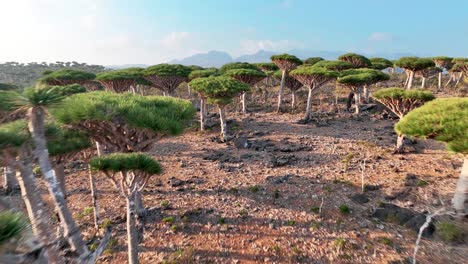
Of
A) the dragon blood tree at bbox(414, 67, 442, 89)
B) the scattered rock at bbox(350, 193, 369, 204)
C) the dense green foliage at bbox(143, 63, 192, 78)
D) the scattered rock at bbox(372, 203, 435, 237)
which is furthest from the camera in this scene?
the dragon blood tree at bbox(414, 67, 442, 89)

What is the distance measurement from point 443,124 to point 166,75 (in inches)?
1022

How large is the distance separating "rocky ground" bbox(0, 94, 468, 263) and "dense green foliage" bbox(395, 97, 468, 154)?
3.56m

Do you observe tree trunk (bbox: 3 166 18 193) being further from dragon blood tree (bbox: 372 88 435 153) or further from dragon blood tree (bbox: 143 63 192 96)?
dragon blood tree (bbox: 372 88 435 153)

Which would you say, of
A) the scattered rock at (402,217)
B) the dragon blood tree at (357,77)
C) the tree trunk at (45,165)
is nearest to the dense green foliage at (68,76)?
the tree trunk at (45,165)

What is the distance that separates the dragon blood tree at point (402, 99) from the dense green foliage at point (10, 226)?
19142 millimetres

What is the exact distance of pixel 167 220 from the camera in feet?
40.8

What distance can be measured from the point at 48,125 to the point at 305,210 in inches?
443

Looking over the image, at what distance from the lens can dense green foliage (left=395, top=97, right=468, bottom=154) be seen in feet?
28.9

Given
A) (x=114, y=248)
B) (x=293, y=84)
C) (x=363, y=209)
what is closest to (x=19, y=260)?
(x=114, y=248)

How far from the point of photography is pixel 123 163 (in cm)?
796

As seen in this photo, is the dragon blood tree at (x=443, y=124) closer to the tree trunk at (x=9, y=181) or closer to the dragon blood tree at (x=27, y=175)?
the dragon blood tree at (x=27, y=175)

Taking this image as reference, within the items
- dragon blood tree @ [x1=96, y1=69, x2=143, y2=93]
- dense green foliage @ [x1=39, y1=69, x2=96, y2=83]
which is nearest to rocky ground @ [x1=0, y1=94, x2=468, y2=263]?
dragon blood tree @ [x1=96, y1=69, x2=143, y2=93]

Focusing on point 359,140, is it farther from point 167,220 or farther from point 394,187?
point 167,220

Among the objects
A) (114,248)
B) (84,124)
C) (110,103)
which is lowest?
(114,248)
